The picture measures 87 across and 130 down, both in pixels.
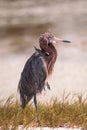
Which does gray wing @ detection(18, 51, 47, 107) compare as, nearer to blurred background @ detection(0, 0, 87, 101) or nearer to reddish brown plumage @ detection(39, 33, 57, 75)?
reddish brown plumage @ detection(39, 33, 57, 75)

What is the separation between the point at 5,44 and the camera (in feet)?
52.5

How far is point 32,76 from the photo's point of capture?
621 centimetres

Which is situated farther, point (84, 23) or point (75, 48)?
point (84, 23)

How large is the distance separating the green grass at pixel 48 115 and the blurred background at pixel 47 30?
0.54 m

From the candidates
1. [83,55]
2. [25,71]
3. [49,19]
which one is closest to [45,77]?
[25,71]

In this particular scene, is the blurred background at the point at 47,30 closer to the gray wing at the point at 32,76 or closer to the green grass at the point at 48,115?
the green grass at the point at 48,115

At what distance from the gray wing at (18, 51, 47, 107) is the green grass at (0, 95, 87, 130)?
19 centimetres

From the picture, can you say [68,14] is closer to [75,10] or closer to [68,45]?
[75,10]

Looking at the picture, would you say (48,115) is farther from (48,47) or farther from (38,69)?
(48,47)

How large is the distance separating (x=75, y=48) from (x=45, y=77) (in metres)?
8.88

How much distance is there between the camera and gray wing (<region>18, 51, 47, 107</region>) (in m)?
6.17

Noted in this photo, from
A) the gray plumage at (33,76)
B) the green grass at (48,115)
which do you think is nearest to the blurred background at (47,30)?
the green grass at (48,115)

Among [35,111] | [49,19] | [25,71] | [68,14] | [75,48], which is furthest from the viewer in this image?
[68,14]

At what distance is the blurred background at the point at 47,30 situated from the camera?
11.6 metres
